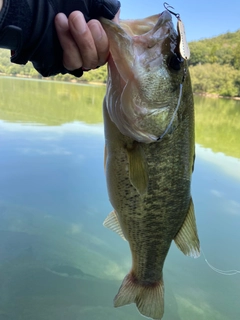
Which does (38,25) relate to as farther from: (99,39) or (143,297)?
(143,297)

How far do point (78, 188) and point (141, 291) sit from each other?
3334 millimetres

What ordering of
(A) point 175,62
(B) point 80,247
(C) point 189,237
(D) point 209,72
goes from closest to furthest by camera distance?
(A) point 175,62 → (C) point 189,237 → (B) point 80,247 → (D) point 209,72

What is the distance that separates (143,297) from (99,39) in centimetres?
125

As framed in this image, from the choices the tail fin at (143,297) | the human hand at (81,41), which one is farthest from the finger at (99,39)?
the tail fin at (143,297)

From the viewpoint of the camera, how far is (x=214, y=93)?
136 feet

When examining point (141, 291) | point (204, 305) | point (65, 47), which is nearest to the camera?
point (65, 47)

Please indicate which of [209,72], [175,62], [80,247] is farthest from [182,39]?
[209,72]

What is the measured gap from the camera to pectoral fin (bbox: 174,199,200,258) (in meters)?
1.41

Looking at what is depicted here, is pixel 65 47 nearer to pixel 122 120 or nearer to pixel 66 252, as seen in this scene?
pixel 122 120

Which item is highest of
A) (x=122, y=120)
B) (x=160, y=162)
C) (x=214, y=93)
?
(x=122, y=120)

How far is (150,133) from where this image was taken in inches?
45.6

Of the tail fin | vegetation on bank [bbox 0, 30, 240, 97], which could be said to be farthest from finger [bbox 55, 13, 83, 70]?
vegetation on bank [bbox 0, 30, 240, 97]

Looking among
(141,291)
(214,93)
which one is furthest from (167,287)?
(214,93)

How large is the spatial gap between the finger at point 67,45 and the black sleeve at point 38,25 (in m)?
0.02
